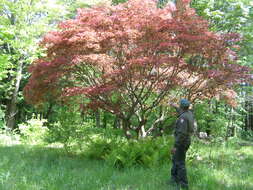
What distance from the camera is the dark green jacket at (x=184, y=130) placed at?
405 cm

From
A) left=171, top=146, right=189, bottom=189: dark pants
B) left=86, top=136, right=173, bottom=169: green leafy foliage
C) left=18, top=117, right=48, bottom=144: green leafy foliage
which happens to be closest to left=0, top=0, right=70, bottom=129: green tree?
left=18, top=117, right=48, bottom=144: green leafy foliage

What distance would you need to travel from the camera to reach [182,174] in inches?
161

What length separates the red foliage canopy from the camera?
588cm

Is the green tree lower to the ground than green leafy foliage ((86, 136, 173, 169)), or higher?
higher

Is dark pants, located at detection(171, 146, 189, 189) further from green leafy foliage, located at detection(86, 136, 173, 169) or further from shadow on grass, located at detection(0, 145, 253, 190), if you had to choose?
green leafy foliage, located at detection(86, 136, 173, 169)

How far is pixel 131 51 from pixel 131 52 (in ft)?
0.15

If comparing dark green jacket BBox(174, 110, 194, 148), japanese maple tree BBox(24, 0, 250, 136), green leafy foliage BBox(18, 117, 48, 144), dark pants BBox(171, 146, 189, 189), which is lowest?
green leafy foliage BBox(18, 117, 48, 144)

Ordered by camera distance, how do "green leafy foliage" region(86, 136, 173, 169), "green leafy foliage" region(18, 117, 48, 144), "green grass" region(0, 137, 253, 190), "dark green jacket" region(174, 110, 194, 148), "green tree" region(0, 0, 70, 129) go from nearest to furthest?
"dark green jacket" region(174, 110, 194, 148), "green grass" region(0, 137, 253, 190), "green leafy foliage" region(86, 136, 173, 169), "green leafy foliage" region(18, 117, 48, 144), "green tree" region(0, 0, 70, 129)

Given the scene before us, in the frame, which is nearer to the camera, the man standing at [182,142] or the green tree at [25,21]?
the man standing at [182,142]

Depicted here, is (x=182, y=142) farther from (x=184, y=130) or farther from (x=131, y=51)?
(x=131, y=51)

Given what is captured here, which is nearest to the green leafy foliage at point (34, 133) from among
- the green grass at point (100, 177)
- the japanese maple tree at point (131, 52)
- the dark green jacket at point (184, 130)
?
the japanese maple tree at point (131, 52)

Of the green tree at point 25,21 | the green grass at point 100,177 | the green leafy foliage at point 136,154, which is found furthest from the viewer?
the green tree at point 25,21

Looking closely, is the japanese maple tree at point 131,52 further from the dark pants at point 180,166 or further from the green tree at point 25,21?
the green tree at point 25,21

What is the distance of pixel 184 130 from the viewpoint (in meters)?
4.05
